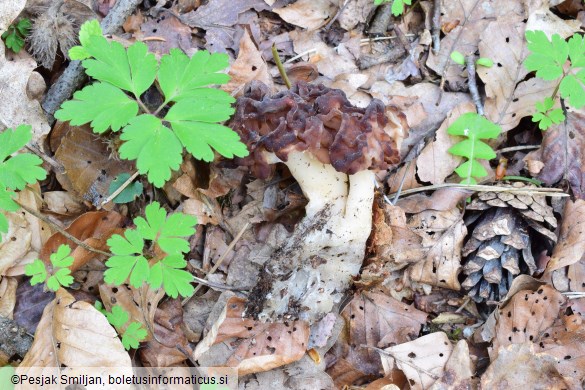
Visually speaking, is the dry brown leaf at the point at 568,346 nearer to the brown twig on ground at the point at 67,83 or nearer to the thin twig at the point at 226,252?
the thin twig at the point at 226,252

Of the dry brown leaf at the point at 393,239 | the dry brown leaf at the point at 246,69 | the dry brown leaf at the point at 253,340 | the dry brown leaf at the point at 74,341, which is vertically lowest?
the dry brown leaf at the point at 253,340

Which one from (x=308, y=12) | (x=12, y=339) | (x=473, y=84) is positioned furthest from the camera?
(x=308, y=12)

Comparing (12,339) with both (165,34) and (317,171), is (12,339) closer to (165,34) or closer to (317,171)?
(317,171)

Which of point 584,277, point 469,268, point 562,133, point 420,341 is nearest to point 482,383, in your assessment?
point 420,341

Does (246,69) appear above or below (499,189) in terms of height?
above

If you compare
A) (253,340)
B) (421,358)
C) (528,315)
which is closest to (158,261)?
(253,340)

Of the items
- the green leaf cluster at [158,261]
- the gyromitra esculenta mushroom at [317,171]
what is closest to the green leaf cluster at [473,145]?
the gyromitra esculenta mushroom at [317,171]

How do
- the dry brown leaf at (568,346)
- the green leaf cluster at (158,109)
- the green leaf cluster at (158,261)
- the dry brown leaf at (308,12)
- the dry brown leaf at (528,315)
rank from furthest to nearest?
the dry brown leaf at (308,12) < the dry brown leaf at (528,315) < the dry brown leaf at (568,346) < the green leaf cluster at (158,261) < the green leaf cluster at (158,109)
